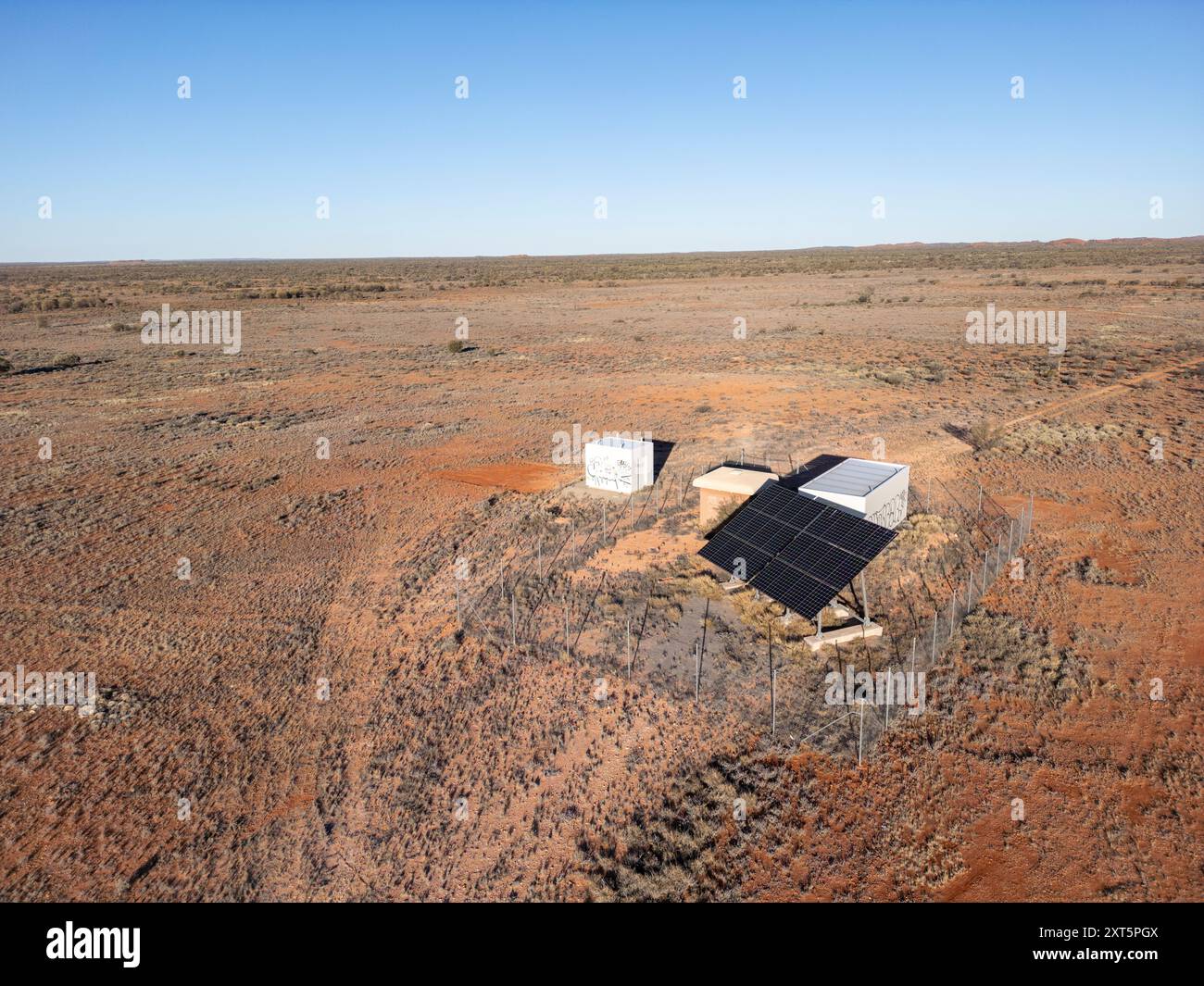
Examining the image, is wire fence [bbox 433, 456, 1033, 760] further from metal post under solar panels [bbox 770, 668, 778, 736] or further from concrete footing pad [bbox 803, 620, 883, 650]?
concrete footing pad [bbox 803, 620, 883, 650]

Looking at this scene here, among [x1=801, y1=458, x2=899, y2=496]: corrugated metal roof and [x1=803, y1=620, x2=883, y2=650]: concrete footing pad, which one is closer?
[x1=803, y1=620, x2=883, y2=650]: concrete footing pad

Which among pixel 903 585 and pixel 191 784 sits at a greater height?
pixel 903 585

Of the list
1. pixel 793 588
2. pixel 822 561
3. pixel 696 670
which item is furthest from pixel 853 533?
pixel 696 670

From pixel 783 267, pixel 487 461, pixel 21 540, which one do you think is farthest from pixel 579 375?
pixel 783 267

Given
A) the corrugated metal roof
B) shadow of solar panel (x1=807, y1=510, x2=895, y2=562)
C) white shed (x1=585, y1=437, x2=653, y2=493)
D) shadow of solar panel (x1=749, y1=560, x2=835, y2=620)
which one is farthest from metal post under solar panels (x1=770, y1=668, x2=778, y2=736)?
white shed (x1=585, y1=437, x2=653, y2=493)

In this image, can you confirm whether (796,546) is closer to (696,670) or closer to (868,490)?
(868,490)
